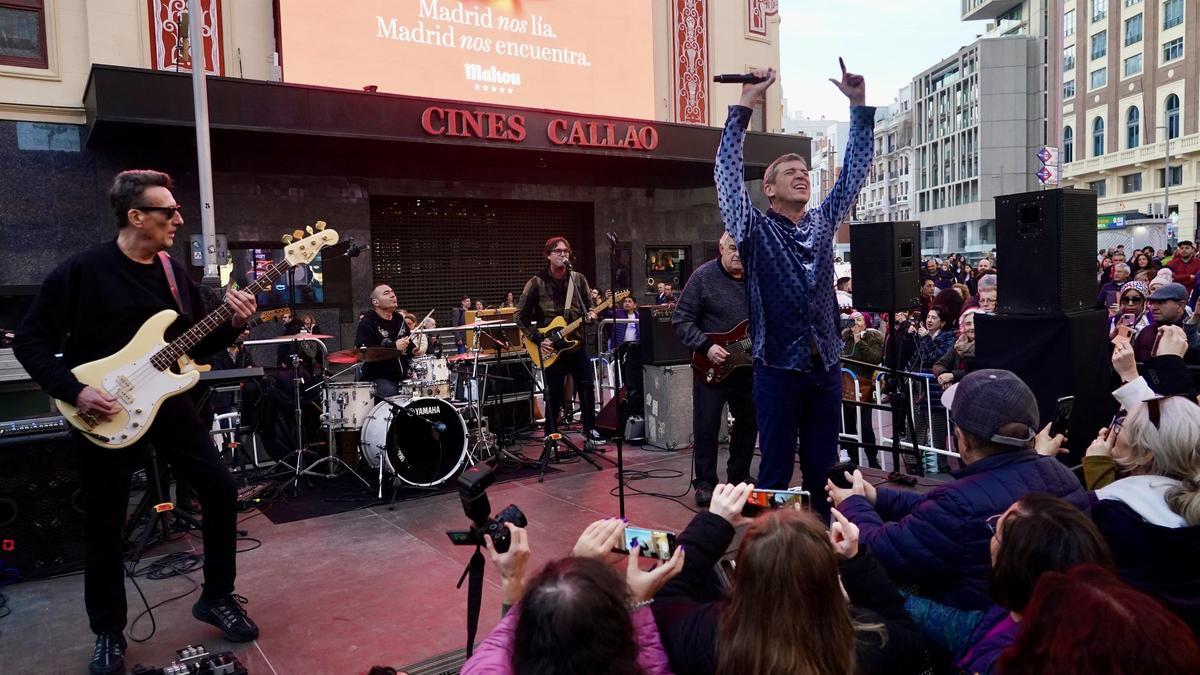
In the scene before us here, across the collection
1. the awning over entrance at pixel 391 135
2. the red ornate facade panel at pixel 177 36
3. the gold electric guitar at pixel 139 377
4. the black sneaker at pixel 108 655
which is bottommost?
the black sneaker at pixel 108 655

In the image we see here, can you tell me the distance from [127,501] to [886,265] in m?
5.40

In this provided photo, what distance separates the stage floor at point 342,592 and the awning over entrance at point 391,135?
6.05m

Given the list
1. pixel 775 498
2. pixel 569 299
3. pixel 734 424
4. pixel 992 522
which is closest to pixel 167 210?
pixel 775 498

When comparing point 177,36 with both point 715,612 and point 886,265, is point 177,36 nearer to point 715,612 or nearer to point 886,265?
point 886,265

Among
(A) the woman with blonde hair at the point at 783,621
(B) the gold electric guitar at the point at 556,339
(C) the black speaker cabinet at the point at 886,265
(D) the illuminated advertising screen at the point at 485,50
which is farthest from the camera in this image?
(D) the illuminated advertising screen at the point at 485,50

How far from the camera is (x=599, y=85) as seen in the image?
15812 mm

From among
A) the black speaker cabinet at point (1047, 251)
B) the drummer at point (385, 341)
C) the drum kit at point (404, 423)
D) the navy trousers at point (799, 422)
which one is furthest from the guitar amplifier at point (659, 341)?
the navy trousers at point (799, 422)

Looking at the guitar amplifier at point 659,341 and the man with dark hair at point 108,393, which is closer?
the man with dark hair at point 108,393

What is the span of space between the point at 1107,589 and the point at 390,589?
4005mm

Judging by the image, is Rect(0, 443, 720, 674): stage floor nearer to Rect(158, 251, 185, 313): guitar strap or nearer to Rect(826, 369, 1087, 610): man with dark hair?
Rect(158, 251, 185, 313): guitar strap

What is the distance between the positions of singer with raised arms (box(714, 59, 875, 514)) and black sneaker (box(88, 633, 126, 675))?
126 inches

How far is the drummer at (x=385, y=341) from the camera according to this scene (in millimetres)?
7742

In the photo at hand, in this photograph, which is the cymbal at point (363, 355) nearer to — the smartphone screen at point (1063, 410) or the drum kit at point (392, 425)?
the drum kit at point (392, 425)

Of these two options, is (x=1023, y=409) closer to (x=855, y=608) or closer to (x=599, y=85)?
(x=855, y=608)
